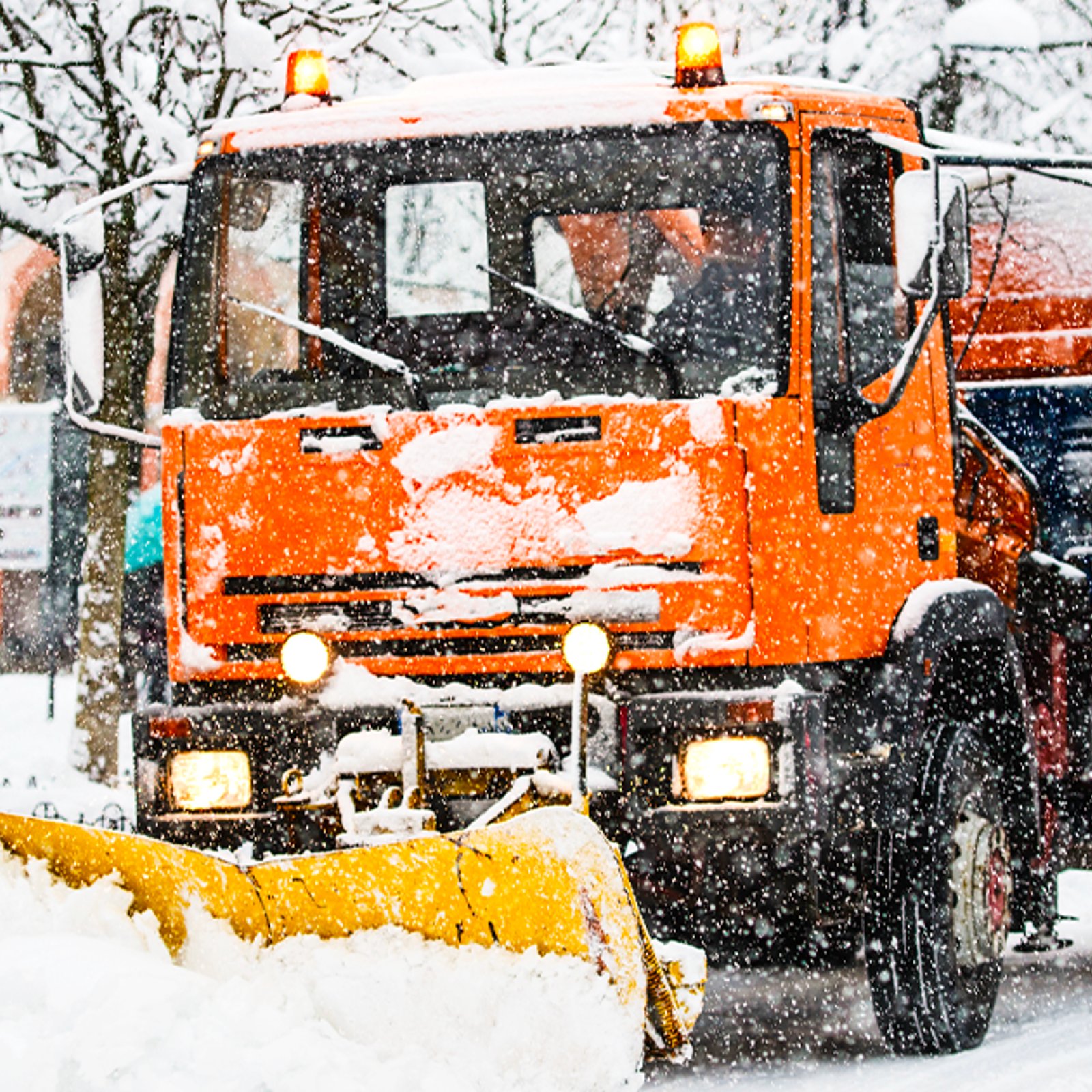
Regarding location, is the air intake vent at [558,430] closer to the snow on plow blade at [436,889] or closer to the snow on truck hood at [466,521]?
the snow on truck hood at [466,521]

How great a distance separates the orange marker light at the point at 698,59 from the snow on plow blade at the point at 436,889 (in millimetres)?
2431

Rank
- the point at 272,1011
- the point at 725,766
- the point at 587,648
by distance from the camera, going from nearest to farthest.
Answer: the point at 272,1011, the point at 587,648, the point at 725,766

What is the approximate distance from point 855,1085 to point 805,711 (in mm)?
1091

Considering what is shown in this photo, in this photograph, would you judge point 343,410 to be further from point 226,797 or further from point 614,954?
point 614,954

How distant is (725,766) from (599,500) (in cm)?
80

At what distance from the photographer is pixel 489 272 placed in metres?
6.09

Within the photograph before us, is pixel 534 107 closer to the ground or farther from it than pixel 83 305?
farther from it

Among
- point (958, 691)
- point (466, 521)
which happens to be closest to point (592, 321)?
point (466, 521)

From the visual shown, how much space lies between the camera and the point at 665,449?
5.71m

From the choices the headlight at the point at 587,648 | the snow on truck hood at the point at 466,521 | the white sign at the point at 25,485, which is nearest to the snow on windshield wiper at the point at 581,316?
the snow on truck hood at the point at 466,521

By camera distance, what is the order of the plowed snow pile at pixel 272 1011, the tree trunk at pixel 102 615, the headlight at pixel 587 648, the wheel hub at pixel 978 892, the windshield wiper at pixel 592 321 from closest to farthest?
the plowed snow pile at pixel 272 1011 < the headlight at pixel 587 648 < the windshield wiper at pixel 592 321 < the wheel hub at pixel 978 892 < the tree trunk at pixel 102 615

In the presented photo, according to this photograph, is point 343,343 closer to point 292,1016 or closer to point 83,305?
point 83,305

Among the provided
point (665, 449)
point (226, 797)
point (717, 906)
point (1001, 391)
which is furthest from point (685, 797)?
point (1001, 391)

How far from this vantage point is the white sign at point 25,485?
19844 mm
